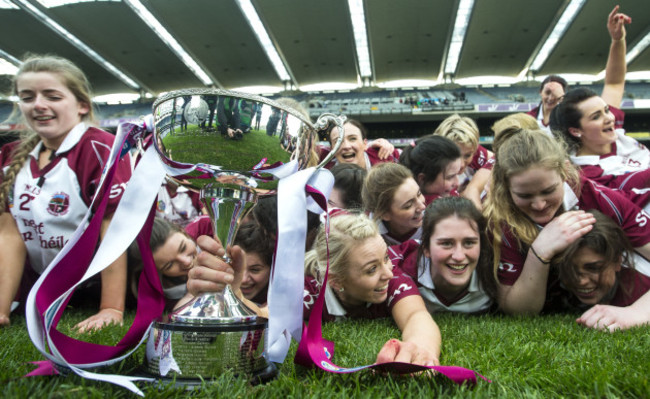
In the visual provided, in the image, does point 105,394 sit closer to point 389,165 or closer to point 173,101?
point 173,101

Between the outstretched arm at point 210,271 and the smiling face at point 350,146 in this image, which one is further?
the smiling face at point 350,146

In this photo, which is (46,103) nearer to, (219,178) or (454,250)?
(219,178)

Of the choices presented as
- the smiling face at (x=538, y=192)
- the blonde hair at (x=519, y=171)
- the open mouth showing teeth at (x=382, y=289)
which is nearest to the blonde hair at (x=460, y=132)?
the blonde hair at (x=519, y=171)

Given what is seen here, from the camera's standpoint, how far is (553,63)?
16531mm

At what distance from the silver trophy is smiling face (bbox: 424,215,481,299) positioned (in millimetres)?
1029

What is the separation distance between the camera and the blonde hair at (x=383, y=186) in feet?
7.13

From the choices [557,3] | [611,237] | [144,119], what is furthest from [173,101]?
[557,3]

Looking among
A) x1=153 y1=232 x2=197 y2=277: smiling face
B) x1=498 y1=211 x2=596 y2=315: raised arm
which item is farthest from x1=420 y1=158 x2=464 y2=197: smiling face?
x1=153 y1=232 x2=197 y2=277: smiling face

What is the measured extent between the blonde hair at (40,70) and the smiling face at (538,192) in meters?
1.81

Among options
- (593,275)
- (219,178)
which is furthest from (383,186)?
(219,178)

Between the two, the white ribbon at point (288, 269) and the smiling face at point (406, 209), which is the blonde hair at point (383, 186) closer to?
the smiling face at point (406, 209)

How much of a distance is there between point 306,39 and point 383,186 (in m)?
13.8

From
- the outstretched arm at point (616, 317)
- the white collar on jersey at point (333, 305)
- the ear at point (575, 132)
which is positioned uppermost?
the ear at point (575, 132)

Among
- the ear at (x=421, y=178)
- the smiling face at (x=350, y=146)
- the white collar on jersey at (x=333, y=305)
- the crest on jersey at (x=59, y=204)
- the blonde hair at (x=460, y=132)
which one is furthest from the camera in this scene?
the blonde hair at (x=460, y=132)
